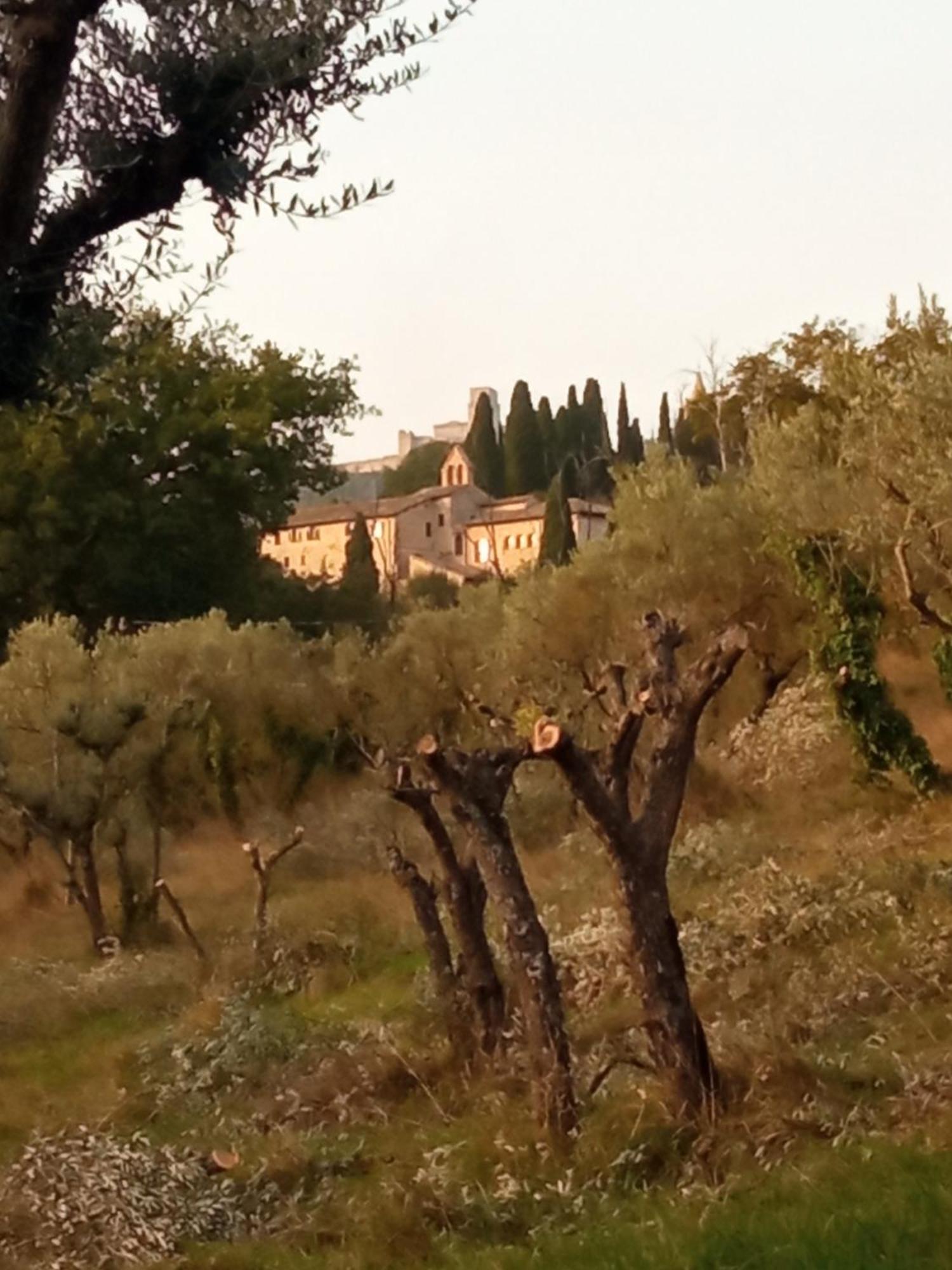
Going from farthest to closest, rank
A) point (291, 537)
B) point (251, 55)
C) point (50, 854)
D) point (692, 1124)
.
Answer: point (291, 537) < point (50, 854) < point (692, 1124) < point (251, 55)

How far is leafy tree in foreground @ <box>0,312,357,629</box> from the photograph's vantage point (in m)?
39.7

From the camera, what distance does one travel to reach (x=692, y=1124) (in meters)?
8.38

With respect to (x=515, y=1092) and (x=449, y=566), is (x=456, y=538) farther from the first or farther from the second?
(x=515, y=1092)

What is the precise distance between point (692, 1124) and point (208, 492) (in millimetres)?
35044

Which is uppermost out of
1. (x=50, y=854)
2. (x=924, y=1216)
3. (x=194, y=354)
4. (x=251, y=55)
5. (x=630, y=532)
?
(x=194, y=354)

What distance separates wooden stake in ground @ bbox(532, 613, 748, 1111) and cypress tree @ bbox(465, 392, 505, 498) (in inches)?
2819

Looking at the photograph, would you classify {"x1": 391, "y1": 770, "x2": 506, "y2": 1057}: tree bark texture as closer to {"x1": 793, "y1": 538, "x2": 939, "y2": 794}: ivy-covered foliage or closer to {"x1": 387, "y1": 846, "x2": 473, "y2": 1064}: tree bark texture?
{"x1": 387, "y1": 846, "x2": 473, "y2": 1064}: tree bark texture

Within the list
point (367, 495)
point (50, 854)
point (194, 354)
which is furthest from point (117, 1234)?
point (367, 495)

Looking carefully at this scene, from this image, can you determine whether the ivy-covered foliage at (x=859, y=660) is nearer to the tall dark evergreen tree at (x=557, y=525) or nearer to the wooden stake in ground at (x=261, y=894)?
the wooden stake in ground at (x=261, y=894)

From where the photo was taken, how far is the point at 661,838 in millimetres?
8828

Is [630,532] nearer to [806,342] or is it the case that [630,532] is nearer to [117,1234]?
[806,342]

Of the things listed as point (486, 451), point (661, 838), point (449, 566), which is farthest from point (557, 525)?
point (661, 838)

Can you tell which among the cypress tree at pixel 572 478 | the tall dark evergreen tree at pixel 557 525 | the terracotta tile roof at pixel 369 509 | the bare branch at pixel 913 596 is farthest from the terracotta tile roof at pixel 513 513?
the bare branch at pixel 913 596

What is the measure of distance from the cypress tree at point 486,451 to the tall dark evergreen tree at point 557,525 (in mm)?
24629
